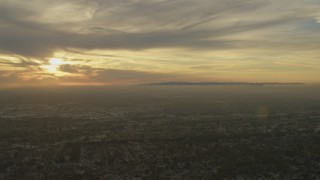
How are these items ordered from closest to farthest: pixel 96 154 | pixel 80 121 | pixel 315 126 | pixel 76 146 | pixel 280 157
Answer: pixel 280 157, pixel 96 154, pixel 76 146, pixel 315 126, pixel 80 121

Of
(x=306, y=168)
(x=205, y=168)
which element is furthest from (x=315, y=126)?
(x=205, y=168)

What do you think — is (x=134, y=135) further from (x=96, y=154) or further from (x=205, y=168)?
(x=205, y=168)

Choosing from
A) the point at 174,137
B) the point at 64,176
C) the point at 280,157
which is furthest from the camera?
the point at 174,137

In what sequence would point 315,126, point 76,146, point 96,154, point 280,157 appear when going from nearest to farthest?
point 280,157 → point 96,154 → point 76,146 → point 315,126

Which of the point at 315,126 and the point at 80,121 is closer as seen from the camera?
the point at 315,126

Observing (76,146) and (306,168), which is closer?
(306,168)

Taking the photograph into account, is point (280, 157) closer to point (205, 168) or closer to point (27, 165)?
point (205, 168)

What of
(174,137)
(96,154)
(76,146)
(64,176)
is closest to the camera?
(64,176)

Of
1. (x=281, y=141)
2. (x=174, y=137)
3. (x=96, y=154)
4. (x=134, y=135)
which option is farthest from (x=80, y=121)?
(x=281, y=141)
